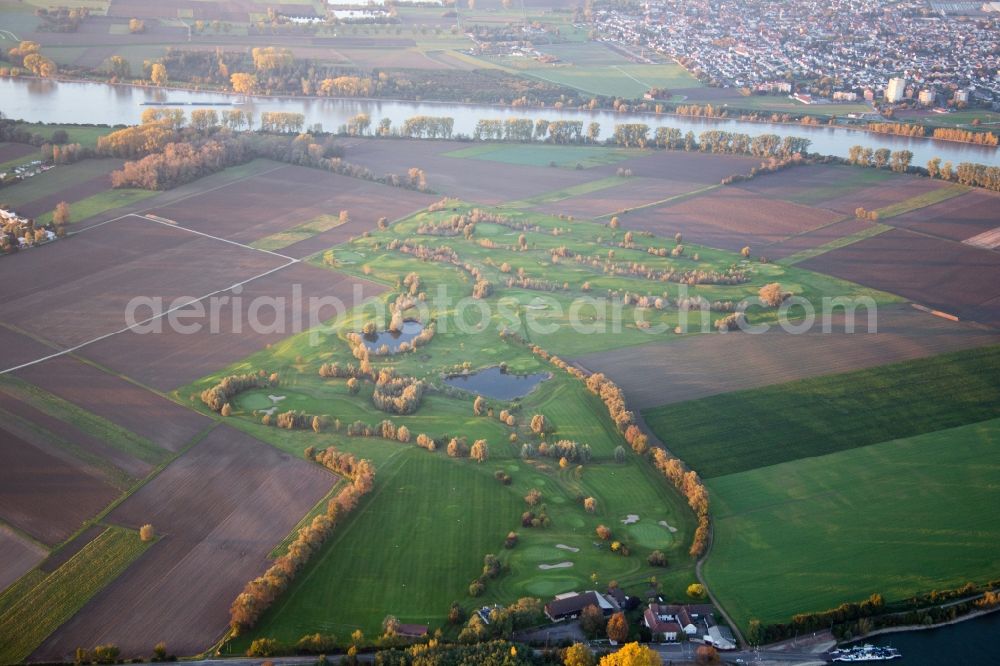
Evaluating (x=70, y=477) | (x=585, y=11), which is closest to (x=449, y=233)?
(x=70, y=477)

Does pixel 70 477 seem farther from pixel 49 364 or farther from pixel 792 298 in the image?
pixel 792 298

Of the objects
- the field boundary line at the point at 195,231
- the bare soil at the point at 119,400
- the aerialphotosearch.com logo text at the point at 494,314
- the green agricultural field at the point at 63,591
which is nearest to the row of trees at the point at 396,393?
the aerialphotosearch.com logo text at the point at 494,314

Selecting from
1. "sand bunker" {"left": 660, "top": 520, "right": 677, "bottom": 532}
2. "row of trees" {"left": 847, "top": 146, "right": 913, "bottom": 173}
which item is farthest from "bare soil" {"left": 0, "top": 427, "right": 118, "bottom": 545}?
"row of trees" {"left": 847, "top": 146, "right": 913, "bottom": 173}

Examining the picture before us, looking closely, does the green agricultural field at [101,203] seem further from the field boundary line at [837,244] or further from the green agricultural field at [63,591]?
the field boundary line at [837,244]

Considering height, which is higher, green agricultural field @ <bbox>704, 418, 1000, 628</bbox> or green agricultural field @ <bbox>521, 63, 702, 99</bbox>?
green agricultural field @ <bbox>521, 63, 702, 99</bbox>

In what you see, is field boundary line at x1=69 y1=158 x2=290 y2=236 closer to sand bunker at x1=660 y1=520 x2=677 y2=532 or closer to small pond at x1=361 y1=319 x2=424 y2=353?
small pond at x1=361 y1=319 x2=424 y2=353
